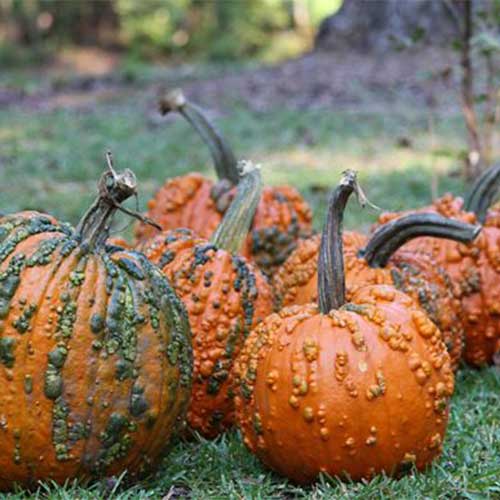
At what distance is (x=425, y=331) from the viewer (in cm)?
289

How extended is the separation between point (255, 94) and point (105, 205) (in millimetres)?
10514

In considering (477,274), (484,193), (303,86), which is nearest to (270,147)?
(303,86)

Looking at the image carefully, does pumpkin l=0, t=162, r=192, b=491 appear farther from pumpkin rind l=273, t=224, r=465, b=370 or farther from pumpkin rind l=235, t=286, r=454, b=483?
pumpkin rind l=273, t=224, r=465, b=370

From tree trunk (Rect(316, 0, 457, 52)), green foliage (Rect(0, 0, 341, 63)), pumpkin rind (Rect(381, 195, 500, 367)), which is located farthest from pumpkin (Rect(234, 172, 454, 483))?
green foliage (Rect(0, 0, 341, 63))

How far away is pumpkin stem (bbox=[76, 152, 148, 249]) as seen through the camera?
8.89 ft

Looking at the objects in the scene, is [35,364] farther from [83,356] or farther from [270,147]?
[270,147]

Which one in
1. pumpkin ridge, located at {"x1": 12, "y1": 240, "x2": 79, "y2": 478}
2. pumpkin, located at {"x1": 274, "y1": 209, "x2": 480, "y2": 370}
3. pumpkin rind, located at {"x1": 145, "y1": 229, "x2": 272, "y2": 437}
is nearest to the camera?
pumpkin ridge, located at {"x1": 12, "y1": 240, "x2": 79, "y2": 478}

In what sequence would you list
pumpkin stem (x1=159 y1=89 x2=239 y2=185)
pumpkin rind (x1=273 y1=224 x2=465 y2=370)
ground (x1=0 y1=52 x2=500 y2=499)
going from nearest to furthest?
ground (x1=0 y1=52 x2=500 y2=499), pumpkin rind (x1=273 y1=224 x2=465 y2=370), pumpkin stem (x1=159 y1=89 x2=239 y2=185)

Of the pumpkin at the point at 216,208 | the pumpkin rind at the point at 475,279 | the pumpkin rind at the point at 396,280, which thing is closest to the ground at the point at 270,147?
the pumpkin rind at the point at 475,279

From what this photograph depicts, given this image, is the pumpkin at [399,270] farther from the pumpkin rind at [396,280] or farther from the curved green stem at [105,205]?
the curved green stem at [105,205]

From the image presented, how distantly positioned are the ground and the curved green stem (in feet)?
0.48

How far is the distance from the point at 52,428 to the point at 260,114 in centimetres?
909

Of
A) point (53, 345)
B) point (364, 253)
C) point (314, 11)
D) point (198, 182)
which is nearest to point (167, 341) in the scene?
point (53, 345)

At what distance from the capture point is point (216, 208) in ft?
14.2
